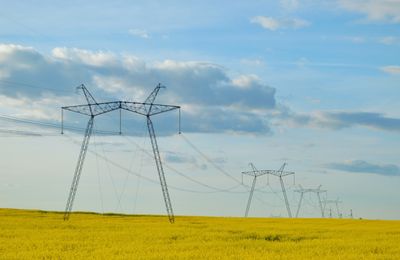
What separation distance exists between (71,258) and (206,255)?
5.62 m

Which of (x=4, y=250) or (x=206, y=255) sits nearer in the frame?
(x=206, y=255)

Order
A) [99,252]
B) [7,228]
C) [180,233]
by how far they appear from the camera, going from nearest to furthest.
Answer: [99,252] < [180,233] < [7,228]

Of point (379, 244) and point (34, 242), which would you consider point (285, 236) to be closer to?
point (379, 244)

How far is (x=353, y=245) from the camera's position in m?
34.7

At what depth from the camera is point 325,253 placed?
98.8 feet

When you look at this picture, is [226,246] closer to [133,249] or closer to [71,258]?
[133,249]

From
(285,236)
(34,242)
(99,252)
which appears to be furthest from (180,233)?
(99,252)

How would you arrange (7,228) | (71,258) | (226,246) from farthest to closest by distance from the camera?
(7,228) < (226,246) < (71,258)

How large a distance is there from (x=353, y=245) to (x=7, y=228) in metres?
25.2

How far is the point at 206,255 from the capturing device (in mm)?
27828

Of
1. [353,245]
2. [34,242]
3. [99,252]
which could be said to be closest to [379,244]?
[353,245]

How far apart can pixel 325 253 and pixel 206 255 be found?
19.5 ft

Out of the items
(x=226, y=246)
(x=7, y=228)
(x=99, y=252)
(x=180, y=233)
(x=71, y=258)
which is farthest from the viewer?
(x=7, y=228)

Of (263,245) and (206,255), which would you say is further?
(263,245)
